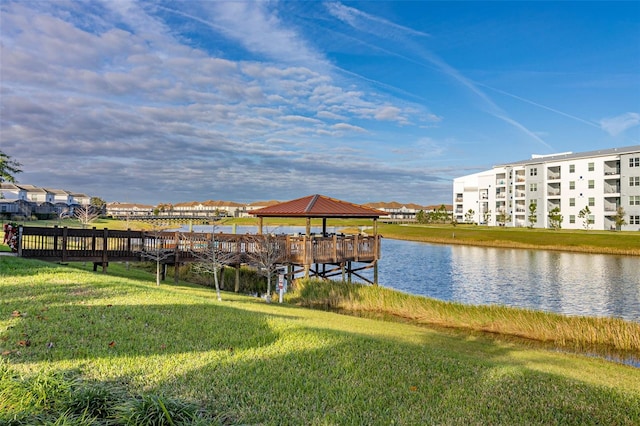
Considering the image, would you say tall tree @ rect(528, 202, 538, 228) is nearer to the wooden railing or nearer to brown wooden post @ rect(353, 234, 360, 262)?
brown wooden post @ rect(353, 234, 360, 262)

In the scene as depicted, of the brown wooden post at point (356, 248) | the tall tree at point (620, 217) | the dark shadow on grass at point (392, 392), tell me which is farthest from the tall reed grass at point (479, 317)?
the tall tree at point (620, 217)

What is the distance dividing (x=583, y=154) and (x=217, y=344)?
240 ft

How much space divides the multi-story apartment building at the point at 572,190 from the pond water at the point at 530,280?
895 inches

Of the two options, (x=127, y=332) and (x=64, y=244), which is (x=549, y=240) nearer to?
(x=64, y=244)

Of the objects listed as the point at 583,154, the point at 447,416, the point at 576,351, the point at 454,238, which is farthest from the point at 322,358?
the point at 583,154

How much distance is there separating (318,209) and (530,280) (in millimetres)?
15130

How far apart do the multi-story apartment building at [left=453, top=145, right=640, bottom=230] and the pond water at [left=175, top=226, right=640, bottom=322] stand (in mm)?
22724

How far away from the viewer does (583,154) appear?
2598 inches

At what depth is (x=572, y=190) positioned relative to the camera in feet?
212

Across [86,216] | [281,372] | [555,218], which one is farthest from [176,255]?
[555,218]

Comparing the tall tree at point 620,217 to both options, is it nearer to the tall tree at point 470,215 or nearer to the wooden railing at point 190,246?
the tall tree at point 470,215

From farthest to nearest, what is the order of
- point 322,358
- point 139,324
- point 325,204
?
1. point 325,204
2. point 139,324
3. point 322,358

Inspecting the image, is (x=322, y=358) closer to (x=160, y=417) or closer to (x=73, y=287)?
(x=160, y=417)

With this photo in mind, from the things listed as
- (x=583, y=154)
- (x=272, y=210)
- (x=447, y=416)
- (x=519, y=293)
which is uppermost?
(x=583, y=154)
